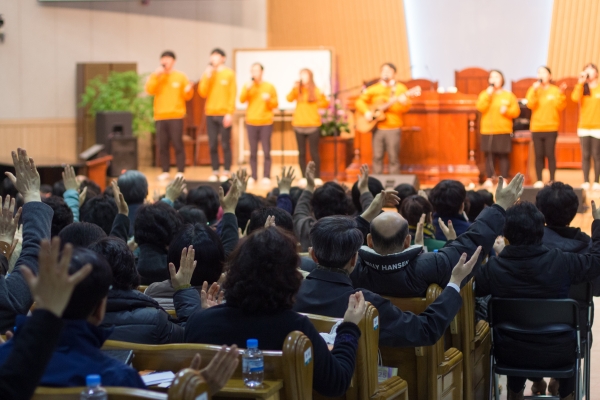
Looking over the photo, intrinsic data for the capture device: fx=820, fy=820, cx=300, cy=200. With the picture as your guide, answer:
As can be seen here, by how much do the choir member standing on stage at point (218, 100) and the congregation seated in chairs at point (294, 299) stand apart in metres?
5.63

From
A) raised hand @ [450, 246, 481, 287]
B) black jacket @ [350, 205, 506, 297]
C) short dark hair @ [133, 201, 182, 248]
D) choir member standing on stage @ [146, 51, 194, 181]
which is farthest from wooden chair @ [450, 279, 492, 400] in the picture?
choir member standing on stage @ [146, 51, 194, 181]

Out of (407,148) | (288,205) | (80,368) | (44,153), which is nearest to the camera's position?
(80,368)

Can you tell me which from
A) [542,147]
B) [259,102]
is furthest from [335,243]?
[542,147]

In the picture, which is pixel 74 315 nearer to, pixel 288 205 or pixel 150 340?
pixel 150 340

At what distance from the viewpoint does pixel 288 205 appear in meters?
4.95

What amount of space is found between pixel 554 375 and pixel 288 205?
6.81 feet

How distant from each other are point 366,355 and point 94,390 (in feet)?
→ 3.21

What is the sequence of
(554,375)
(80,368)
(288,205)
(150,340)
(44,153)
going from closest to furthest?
(80,368) < (150,340) < (554,375) < (288,205) < (44,153)

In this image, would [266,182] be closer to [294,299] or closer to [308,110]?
[308,110]

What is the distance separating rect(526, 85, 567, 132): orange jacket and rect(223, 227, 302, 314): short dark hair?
782cm

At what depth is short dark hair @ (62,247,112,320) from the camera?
167 cm

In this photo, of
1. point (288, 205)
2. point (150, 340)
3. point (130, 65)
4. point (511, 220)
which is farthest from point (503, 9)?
point (150, 340)

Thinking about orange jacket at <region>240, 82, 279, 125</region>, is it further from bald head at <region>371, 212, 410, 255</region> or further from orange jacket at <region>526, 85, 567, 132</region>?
bald head at <region>371, 212, 410, 255</region>

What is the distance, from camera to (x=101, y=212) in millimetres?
4508
